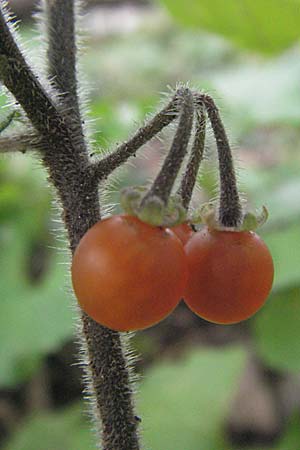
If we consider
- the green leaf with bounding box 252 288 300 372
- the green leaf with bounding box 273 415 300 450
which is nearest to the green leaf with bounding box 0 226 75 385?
the green leaf with bounding box 252 288 300 372

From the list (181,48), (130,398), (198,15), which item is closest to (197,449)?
(130,398)

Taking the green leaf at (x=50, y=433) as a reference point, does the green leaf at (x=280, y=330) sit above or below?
above

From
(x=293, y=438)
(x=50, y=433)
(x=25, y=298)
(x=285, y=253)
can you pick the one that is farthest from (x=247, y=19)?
(x=50, y=433)

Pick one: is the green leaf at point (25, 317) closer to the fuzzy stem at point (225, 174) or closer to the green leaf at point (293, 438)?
the green leaf at point (293, 438)

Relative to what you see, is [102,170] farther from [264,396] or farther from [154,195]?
[264,396]

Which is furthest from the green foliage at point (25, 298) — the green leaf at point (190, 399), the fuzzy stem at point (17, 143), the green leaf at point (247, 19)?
the fuzzy stem at point (17, 143)
